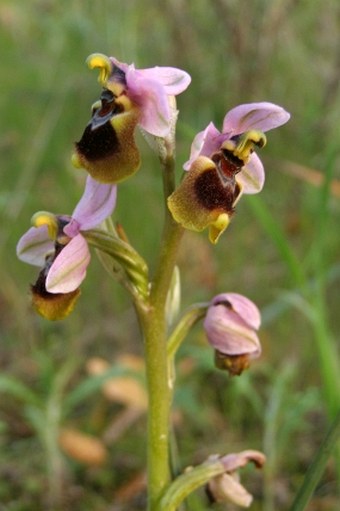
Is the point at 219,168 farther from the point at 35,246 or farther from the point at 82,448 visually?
the point at 82,448

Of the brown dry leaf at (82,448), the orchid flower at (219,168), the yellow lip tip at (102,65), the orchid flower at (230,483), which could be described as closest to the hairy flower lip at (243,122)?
the orchid flower at (219,168)

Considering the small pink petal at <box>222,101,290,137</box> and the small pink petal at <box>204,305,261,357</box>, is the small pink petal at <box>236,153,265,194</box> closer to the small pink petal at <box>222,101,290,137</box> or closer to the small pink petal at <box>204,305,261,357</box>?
the small pink petal at <box>222,101,290,137</box>

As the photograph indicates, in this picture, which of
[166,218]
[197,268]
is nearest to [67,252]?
[166,218]

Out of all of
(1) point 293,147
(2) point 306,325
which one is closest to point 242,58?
(1) point 293,147

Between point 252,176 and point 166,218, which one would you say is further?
point 252,176

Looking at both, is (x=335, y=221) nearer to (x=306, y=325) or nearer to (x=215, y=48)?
(x=306, y=325)

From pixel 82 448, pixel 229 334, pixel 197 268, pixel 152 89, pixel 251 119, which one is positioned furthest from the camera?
pixel 197 268

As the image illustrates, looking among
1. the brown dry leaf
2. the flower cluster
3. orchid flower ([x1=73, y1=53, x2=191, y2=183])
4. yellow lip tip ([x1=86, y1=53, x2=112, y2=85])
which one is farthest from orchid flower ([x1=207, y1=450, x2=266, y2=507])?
the brown dry leaf
